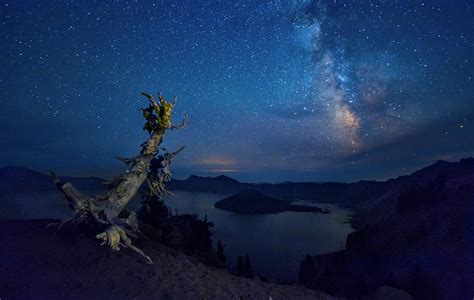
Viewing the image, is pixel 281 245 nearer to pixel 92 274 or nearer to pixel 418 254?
pixel 418 254

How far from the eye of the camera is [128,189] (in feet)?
39.1

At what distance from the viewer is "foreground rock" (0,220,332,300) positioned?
7.95 metres

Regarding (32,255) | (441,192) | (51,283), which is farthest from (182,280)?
(441,192)

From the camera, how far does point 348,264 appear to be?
168 feet

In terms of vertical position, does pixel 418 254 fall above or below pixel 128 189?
below

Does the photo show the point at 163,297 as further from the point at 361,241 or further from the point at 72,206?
the point at 361,241

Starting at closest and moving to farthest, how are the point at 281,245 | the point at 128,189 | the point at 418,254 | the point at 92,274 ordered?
1. the point at 92,274
2. the point at 128,189
3. the point at 418,254
4. the point at 281,245

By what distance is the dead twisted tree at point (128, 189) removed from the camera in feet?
35.0

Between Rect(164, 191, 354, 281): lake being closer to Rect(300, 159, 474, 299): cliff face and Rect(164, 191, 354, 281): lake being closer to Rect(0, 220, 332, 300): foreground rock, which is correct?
Rect(300, 159, 474, 299): cliff face

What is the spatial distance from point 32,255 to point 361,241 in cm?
6376

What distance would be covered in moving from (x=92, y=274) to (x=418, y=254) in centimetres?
4503

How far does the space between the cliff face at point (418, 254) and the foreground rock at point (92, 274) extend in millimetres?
27077

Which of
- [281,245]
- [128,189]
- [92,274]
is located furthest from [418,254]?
[281,245]

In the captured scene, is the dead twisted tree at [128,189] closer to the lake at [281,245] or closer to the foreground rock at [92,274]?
the foreground rock at [92,274]
